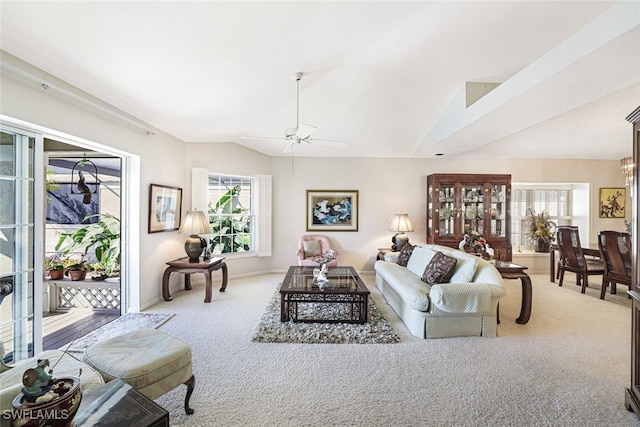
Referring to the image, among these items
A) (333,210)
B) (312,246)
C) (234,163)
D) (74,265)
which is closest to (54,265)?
(74,265)

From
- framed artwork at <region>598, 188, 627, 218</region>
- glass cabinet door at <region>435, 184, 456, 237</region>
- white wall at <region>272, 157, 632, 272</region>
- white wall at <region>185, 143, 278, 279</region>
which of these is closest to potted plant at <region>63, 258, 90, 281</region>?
white wall at <region>185, 143, 278, 279</region>

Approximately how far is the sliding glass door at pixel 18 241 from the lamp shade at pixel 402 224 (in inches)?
197

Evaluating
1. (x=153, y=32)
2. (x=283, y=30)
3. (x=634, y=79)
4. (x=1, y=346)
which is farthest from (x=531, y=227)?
(x=1, y=346)

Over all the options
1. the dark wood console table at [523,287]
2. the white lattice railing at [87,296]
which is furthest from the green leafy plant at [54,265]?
the dark wood console table at [523,287]

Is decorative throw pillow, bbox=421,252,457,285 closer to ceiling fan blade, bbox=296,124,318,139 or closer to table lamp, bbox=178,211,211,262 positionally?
ceiling fan blade, bbox=296,124,318,139

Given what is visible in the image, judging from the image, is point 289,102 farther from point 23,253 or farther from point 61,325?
point 61,325

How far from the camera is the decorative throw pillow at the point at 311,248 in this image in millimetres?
5411

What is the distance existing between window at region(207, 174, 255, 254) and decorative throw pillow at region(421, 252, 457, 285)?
137 inches

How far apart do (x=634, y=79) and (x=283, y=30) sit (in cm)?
279

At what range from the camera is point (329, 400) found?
2031 mm

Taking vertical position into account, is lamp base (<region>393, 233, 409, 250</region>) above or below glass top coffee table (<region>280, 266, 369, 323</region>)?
above

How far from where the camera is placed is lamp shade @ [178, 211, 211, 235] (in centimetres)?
Answer: 425

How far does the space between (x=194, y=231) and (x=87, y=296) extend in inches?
62.6

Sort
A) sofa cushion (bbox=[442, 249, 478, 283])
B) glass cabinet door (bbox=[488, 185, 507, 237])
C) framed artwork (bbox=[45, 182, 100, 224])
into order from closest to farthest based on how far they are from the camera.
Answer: sofa cushion (bbox=[442, 249, 478, 283]) → framed artwork (bbox=[45, 182, 100, 224]) → glass cabinet door (bbox=[488, 185, 507, 237])
